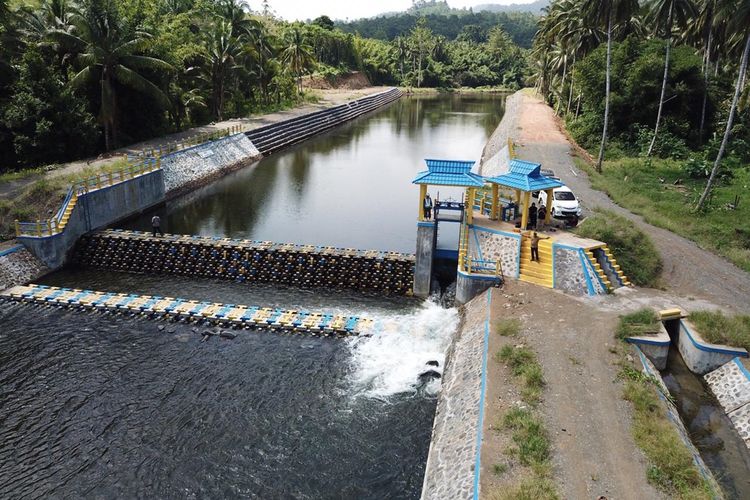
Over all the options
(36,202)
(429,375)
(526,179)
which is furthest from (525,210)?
(36,202)

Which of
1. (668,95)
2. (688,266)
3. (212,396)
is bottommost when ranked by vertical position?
(212,396)

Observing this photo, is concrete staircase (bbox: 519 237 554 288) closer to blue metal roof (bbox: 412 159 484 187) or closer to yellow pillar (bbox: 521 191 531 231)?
yellow pillar (bbox: 521 191 531 231)

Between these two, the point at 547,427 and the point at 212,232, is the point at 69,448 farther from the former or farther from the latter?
the point at 212,232

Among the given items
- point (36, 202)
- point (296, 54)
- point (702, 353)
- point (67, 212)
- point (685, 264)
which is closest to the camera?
point (702, 353)

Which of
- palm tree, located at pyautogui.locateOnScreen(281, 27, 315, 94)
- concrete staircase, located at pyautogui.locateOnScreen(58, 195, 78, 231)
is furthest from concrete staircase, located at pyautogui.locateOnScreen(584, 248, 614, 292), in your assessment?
palm tree, located at pyautogui.locateOnScreen(281, 27, 315, 94)

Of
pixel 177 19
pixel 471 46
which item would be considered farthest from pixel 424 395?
pixel 471 46

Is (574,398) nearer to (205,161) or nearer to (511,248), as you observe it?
(511,248)

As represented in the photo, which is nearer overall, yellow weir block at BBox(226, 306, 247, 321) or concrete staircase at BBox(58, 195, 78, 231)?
yellow weir block at BBox(226, 306, 247, 321)
